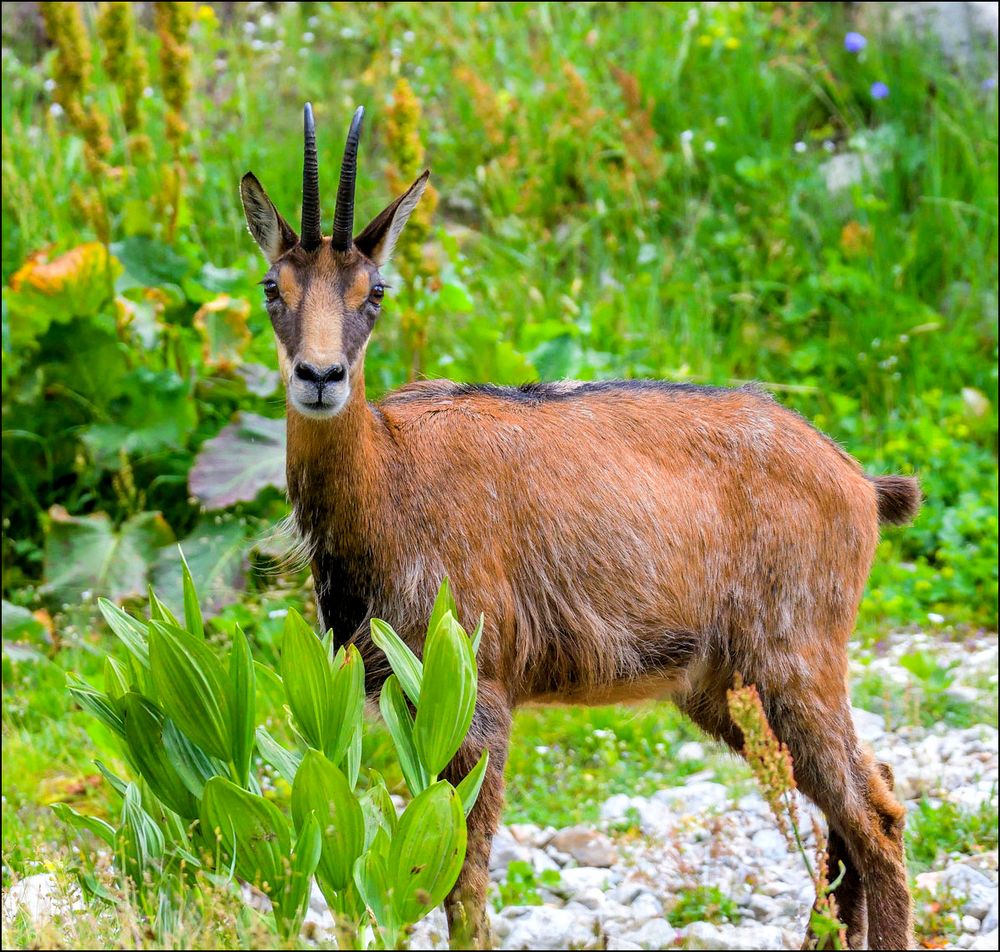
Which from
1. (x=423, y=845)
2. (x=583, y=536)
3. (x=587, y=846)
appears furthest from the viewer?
(x=587, y=846)

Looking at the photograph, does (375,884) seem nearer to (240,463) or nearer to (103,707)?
(103,707)

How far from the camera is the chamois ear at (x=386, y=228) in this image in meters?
3.55

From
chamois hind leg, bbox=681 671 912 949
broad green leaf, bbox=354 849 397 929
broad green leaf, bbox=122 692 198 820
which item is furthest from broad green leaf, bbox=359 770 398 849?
chamois hind leg, bbox=681 671 912 949

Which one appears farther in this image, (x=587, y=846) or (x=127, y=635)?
(x=587, y=846)

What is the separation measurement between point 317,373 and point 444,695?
83 centimetres

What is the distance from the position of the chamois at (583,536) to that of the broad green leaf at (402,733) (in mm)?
358

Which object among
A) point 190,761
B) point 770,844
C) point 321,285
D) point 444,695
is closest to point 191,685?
point 190,761

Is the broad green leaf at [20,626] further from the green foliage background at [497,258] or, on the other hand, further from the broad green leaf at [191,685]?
the broad green leaf at [191,685]

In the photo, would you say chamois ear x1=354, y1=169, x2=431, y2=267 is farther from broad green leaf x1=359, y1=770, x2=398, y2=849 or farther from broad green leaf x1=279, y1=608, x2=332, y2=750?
broad green leaf x1=359, y1=770, x2=398, y2=849

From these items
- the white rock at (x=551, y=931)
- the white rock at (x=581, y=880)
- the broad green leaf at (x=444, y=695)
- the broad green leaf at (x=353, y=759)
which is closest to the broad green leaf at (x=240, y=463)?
the white rock at (x=581, y=880)

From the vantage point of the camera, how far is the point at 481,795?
3.50m

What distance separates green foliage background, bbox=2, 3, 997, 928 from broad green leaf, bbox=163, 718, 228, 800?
1508 millimetres

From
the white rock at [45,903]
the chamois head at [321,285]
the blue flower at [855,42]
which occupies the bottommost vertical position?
the white rock at [45,903]

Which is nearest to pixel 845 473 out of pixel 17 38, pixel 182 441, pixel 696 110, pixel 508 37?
pixel 182 441
